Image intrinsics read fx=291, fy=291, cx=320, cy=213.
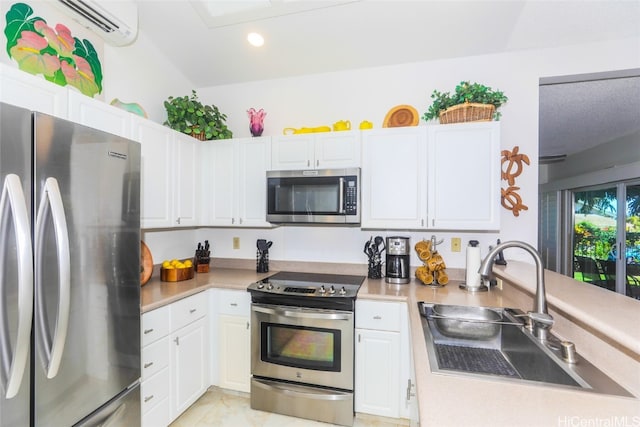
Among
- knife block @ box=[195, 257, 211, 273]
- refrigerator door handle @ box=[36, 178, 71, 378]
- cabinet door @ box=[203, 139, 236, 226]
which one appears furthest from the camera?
knife block @ box=[195, 257, 211, 273]

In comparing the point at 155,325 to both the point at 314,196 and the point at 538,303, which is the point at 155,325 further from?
the point at 538,303

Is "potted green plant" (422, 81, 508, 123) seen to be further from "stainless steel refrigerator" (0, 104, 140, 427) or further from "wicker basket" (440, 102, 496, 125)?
"stainless steel refrigerator" (0, 104, 140, 427)

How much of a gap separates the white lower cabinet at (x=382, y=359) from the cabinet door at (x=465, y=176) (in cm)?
78

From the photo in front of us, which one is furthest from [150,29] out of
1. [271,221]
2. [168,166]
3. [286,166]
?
[271,221]

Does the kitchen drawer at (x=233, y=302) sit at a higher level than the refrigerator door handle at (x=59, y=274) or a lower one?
lower

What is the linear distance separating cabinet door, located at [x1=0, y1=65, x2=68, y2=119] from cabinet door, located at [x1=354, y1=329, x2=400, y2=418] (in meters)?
2.18

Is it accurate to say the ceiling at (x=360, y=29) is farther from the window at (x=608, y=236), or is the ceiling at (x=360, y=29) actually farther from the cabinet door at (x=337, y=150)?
the window at (x=608, y=236)

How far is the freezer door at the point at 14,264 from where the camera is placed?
979 millimetres

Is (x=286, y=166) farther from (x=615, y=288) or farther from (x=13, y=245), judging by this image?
(x=615, y=288)

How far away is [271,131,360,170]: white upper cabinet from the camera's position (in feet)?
7.77

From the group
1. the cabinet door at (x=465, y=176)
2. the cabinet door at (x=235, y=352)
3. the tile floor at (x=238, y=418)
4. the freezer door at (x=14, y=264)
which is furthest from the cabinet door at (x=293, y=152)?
the tile floor at (x=238, y=418)

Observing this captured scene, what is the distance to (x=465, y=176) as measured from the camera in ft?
7.09

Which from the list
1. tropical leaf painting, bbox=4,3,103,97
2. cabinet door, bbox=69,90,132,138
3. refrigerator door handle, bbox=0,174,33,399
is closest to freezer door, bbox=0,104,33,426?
refrigerator door handle, bbox=0,174,33,399

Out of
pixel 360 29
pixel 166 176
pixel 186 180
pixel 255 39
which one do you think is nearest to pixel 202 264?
pixel 186 180
